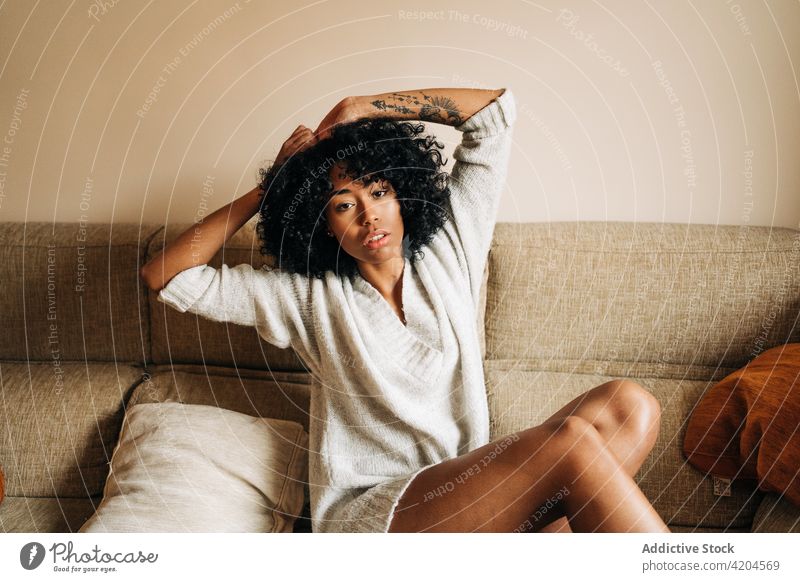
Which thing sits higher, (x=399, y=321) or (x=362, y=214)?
(x=362, y=214)

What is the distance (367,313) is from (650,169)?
56cm

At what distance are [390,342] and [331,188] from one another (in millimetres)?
206

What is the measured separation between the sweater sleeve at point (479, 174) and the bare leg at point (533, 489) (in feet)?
0.80

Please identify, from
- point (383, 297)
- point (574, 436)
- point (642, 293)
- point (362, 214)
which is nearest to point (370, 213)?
point (362, 214)

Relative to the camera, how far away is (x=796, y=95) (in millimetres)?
1033

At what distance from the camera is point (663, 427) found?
3.12ft

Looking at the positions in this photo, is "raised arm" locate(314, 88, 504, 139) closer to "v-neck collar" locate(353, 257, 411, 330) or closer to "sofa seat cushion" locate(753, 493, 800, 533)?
"v-neck collar" locate(353, 257, 411, 330)

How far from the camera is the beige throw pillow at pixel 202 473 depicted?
2.64ft

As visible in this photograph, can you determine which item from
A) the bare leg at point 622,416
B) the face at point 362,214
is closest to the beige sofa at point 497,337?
the bare leg at point 622,416

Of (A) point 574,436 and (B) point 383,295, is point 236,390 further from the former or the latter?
(A) point 574,436

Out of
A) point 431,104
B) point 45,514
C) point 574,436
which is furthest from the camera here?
point 45,514

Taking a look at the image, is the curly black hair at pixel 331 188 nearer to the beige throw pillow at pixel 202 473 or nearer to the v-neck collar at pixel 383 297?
the v-neck collar at pixel 383 297

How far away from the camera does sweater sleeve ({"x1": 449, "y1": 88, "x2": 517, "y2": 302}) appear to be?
2.61ft

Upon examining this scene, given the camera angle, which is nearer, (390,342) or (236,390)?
(390,342)
